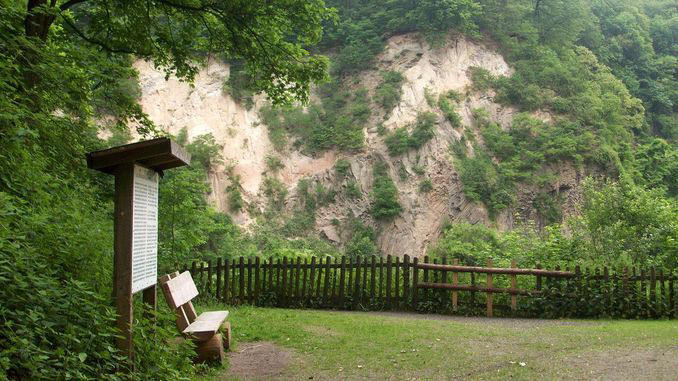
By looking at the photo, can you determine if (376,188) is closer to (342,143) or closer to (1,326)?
(342,143)

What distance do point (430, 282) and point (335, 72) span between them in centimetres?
2418

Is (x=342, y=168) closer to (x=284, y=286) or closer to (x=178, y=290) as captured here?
(x=284, y=286)

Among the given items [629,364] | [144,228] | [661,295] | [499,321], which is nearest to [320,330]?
[499,321]

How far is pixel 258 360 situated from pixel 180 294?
140 cm

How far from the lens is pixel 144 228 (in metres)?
5.43

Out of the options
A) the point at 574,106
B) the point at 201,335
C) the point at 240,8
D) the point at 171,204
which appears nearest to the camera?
the point at 201,335

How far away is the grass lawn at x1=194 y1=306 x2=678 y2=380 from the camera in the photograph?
650 cm

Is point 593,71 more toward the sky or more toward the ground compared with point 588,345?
more toward the sky

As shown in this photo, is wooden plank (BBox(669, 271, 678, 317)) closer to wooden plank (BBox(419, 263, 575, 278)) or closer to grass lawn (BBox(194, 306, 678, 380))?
grass lawn (BBox(194, 306, 678, 380))

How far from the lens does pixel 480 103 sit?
111ft

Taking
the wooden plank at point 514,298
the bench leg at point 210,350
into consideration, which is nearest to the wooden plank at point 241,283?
the wooden plank at point 514,298

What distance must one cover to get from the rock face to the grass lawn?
1780 cm

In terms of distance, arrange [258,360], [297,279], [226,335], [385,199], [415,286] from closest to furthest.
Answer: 1. [258,360]
2. [226,335]
3. [415,286]
4. [297,279]
5. [385,199]

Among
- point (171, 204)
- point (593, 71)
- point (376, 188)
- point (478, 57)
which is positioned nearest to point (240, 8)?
point (171, 204)
